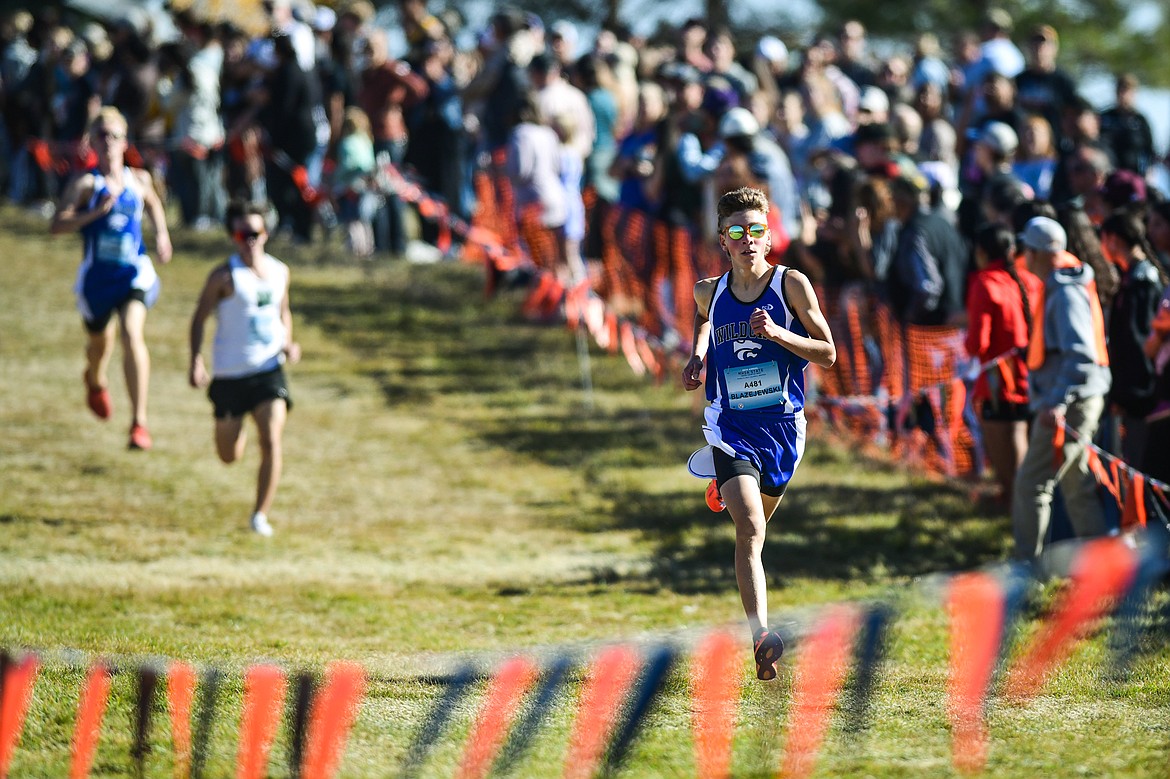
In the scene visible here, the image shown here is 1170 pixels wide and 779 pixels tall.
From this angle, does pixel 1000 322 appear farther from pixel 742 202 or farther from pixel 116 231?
pixel 116 231

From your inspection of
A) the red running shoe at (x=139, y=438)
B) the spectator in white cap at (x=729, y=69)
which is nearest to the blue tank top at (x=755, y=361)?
the red running shoe at (x=139, y=438)

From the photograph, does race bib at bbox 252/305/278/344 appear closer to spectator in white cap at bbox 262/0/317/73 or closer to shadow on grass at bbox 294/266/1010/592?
shadow on grass at bbox 294/266/1010/592

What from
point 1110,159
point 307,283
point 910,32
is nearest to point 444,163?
point 307,283

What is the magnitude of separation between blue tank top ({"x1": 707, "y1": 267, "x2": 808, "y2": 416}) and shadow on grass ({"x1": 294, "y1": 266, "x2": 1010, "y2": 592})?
3.00 meters

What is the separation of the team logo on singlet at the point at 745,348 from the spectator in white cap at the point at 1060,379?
2.19m

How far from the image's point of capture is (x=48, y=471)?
38.2ft

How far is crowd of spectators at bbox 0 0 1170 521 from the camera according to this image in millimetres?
10055

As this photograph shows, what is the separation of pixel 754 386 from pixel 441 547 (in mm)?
4314

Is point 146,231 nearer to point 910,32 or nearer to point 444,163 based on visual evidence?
point 444,163

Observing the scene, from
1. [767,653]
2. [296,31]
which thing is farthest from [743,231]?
[296,31]

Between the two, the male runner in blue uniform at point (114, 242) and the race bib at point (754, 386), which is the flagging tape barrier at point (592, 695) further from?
the male runner in blue uniform at point (114, 242)

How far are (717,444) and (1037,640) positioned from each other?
5.26 feet

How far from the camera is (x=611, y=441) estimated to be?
12.6 m

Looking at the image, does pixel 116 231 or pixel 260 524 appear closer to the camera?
pixel 260 524
